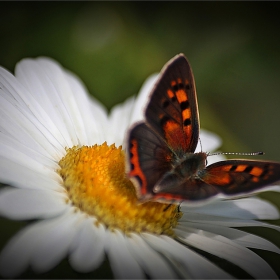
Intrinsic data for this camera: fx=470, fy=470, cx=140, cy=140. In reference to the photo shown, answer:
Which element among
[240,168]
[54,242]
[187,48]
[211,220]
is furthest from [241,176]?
[187,48]

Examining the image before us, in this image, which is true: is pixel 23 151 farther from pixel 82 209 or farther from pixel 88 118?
pixel 88 118

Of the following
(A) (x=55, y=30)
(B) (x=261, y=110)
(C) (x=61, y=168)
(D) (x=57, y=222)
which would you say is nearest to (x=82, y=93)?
(C) (x=61, y=168)

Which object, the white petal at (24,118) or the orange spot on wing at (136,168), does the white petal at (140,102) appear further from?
the orange spot on wing at (136,168)

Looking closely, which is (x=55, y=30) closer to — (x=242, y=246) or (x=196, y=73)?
(x=196, y=73)

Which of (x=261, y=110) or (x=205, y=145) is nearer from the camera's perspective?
(x=205, y=145)

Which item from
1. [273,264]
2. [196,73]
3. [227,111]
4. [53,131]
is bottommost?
[273,264]

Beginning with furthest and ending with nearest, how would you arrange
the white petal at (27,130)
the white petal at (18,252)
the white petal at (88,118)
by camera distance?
the white petal at (88,118) → the white petal at (27,130) → the white petal at (18,252)

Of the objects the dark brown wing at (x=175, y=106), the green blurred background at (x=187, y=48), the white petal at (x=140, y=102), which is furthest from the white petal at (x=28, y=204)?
the green blurred background at (x=187, y=48)
